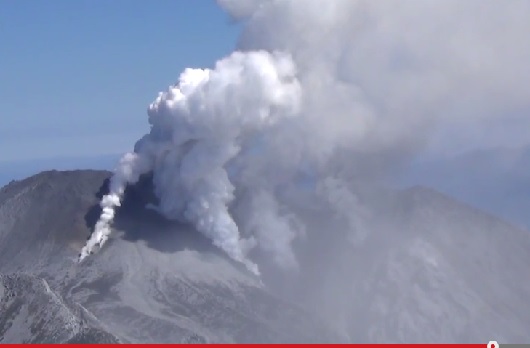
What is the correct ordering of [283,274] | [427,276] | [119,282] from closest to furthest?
[119,282] → [427,276] → [283,274]

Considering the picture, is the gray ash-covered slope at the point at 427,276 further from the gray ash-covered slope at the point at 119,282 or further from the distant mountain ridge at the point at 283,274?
the gray ash-covered slope at the point at 119,282

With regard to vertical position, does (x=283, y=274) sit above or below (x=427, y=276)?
below

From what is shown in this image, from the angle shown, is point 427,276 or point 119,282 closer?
point 119,282

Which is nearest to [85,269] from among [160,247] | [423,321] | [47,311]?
[160,247]

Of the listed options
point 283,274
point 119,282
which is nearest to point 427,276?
point 283,274

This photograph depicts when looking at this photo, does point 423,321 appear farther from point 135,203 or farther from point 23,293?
point 23,293

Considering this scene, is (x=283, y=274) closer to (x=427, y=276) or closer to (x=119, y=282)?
(x=427, y=276)

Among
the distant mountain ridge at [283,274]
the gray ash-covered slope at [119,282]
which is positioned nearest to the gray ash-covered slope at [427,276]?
the distant mountain ridge at [283,274]

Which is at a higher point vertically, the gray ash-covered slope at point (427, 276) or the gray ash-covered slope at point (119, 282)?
the gray ash-covered slope at point (427, 276)

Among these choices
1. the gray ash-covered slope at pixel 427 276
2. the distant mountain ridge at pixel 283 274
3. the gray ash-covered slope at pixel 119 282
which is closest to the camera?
the gray ash-covered slope at pixel 119 282
